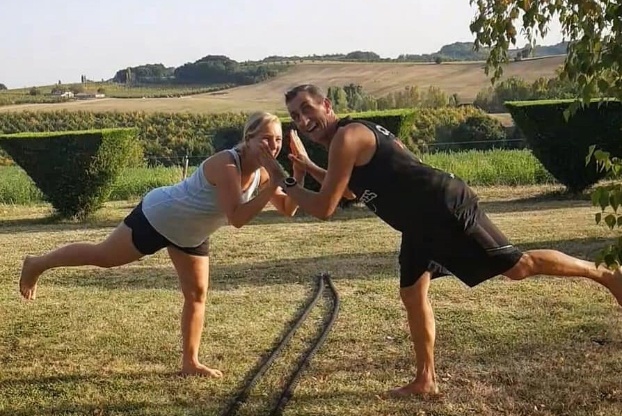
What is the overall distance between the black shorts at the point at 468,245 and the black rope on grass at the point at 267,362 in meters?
1.13

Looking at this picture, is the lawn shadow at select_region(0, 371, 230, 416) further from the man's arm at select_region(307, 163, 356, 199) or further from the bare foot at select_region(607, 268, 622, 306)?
the bare foot at select_region(607, 268, 622, 306)

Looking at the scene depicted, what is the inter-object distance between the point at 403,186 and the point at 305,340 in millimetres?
1805

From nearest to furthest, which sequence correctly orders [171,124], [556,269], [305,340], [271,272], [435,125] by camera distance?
[556,269] < [305,340] < [271,272] < [435,125] < [171,124]

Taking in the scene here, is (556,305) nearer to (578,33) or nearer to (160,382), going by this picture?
(578,33)

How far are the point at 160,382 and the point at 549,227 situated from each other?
6.57 meters

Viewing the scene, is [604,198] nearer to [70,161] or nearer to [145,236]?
[145,236]

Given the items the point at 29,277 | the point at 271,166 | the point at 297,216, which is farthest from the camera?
the point at 297,216

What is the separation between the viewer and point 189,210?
411 centimetres

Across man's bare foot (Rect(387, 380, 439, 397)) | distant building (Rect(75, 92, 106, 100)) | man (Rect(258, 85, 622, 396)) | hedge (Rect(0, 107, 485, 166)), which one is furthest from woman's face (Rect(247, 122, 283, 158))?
distant building (Rect(75, 92, 106, 100))

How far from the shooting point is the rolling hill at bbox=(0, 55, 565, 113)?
40.9 m

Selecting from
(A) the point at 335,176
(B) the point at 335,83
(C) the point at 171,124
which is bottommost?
(C) the point at 171,124

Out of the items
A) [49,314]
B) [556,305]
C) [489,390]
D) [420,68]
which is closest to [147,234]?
[489,390]

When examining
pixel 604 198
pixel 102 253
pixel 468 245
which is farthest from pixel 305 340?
pixel 604 198

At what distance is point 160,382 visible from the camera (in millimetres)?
4383
